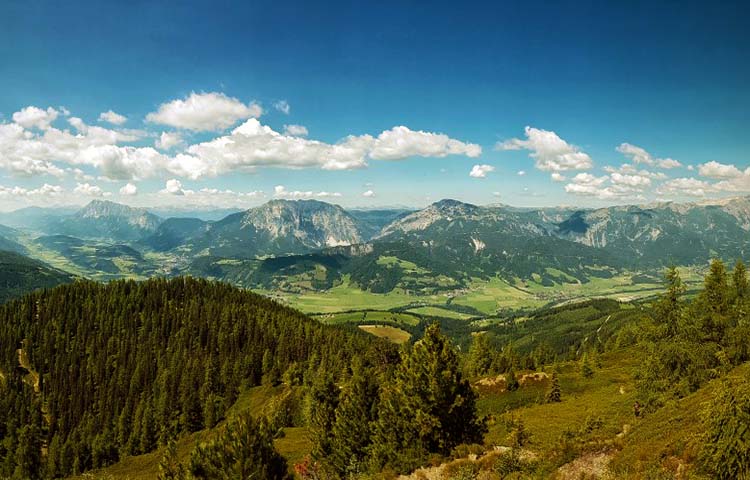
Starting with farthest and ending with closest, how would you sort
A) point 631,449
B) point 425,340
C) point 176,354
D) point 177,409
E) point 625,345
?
point 176,354
point 625,345
point 177,409
point 425,340
point 631,449

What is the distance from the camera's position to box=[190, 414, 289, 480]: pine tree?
33.1m

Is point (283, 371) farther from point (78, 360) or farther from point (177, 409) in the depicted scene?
point (78, 360)

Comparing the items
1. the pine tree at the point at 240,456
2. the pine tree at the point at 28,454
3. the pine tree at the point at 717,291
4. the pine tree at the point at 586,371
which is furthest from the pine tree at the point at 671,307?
the pine tree at the point at 28,454

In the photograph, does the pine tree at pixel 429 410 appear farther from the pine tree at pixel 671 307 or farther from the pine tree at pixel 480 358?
the pine tree at pixel 480 358

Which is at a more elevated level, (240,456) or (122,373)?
(240,456)

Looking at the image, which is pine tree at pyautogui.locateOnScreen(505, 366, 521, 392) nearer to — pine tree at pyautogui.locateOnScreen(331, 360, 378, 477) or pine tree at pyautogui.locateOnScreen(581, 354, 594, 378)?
pine tree at pyautogui.locateOnScreen(581, 354, 594, 378)

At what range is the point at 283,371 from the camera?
163m

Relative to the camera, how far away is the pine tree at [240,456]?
109ft

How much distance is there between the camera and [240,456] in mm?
33219

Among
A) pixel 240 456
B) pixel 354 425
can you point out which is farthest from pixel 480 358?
pixel 240 456

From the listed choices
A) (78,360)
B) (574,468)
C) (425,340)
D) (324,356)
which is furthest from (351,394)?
(78,360)

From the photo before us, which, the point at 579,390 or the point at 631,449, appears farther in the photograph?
the point at 579,390

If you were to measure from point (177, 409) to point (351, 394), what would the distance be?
13135cm

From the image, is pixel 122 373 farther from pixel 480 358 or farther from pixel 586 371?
pixel 586 371
